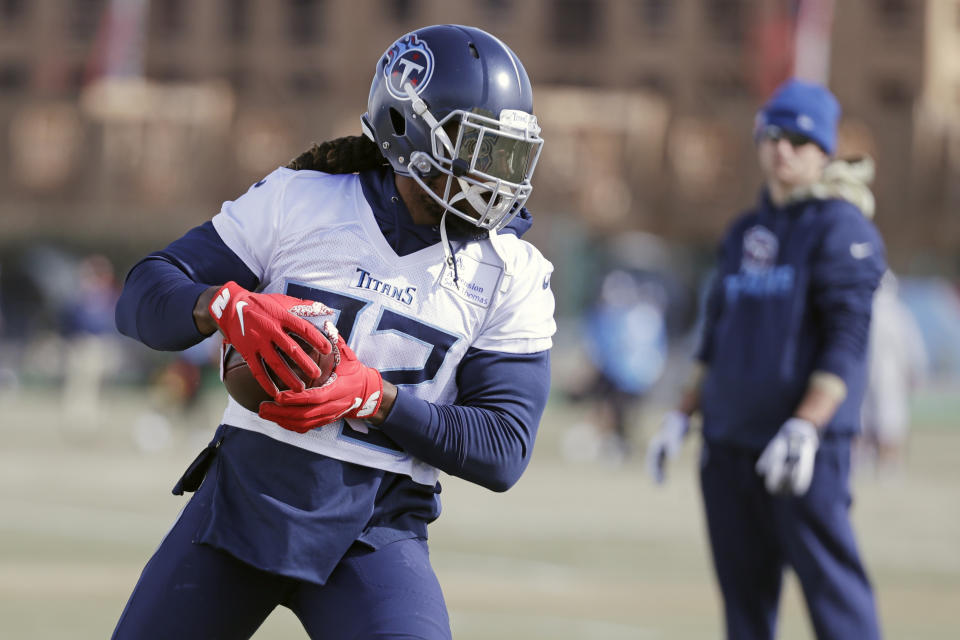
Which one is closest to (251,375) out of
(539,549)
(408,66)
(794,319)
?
(408,66)

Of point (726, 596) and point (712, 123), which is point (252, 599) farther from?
point (712, 123)

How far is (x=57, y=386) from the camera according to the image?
32.8 metres

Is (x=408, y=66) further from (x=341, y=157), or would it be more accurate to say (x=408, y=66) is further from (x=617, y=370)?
(x=617, y=370)

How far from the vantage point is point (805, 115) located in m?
5.14

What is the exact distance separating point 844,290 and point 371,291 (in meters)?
2.24

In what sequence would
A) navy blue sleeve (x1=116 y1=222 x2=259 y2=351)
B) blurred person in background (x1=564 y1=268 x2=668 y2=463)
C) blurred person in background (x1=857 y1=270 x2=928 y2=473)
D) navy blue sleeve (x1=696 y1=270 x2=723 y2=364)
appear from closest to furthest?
navy blue sleeve (x1=116 y1=222 x2=259 y2=351) < navy blue sleeve (x1=696 y1=270 x2=723 y2=364) < blurred person in background (x1=857 y1=270 x2=928 y2=473) < blurred person in background (x1=564 y1=268 x2=668 y2=463)

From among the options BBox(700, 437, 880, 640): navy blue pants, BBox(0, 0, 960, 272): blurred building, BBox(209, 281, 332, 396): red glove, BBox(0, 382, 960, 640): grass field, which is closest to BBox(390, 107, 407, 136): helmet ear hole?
BBox(209, 281, 332, 396): red glove

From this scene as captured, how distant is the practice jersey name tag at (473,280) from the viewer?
10.9ft

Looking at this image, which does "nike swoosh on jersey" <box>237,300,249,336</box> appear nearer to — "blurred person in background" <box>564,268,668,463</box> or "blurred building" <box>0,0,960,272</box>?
"blurred person in background" <box>564,268,668,463</box>

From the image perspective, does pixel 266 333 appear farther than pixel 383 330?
No

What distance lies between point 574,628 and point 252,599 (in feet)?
14.6

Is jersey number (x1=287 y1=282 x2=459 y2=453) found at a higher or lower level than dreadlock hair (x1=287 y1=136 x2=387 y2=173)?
lower

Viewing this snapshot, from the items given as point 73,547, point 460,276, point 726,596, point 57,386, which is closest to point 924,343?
point 57,386

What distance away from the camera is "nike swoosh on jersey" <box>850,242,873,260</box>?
5012mm
